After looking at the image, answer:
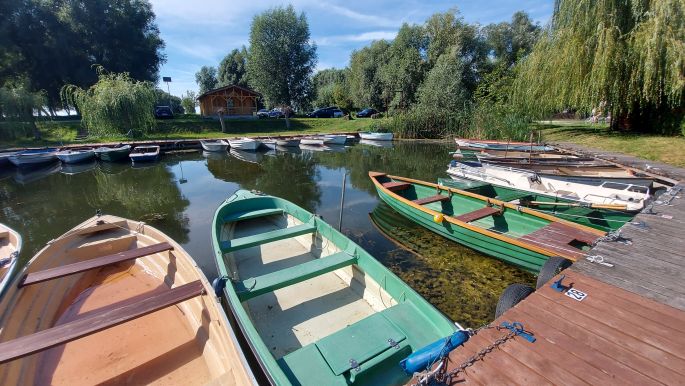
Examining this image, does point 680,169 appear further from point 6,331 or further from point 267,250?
point 6,331

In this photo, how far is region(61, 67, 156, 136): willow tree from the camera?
921 inches

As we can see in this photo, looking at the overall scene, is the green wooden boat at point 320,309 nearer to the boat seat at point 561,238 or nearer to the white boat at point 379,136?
the boat seat at point 561,238

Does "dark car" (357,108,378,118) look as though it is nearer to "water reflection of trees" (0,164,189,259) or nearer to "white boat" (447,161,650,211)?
"water reflection of trees" (0,164,189,259)

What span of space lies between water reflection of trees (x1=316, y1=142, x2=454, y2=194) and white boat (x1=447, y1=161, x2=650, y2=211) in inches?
139

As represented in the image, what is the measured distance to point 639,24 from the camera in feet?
47.8

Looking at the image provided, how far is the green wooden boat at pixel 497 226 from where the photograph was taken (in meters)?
5.73

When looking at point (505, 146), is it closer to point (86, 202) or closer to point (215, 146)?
point (215, 146)

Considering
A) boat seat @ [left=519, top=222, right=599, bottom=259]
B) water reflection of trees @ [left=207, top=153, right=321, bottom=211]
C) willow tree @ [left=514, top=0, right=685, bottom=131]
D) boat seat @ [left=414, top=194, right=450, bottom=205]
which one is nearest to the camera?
boat seat @ [left=519, top=222, right=599, bottom=259]

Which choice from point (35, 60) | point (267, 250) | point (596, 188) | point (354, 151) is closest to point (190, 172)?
point (354, 151)

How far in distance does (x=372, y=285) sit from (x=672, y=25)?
745 inches

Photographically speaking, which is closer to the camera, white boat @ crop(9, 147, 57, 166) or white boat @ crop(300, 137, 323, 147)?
white boat @ crop(9, 147, 57, 166)

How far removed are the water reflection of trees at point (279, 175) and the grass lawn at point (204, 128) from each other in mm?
11500

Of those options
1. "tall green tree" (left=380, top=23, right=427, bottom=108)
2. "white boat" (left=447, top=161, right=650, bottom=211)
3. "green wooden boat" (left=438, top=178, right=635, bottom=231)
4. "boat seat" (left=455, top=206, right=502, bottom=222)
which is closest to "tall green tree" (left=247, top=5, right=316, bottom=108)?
"tall green tree" (left=380, top=23, right=427, bottom=108)

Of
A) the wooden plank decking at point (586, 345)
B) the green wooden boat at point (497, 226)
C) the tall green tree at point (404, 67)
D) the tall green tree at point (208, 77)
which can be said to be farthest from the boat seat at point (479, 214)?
the tall green tree at point (208, 77)
